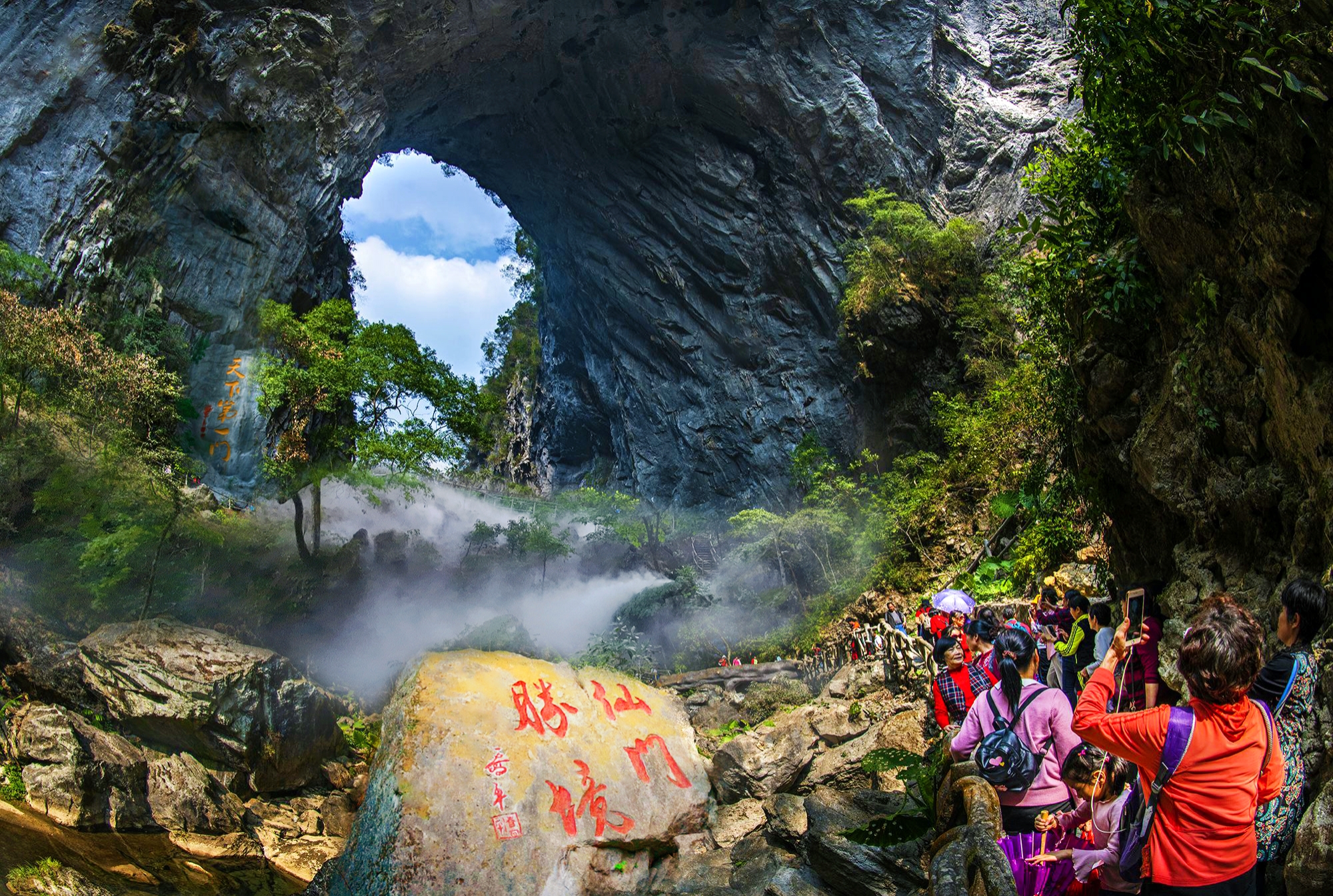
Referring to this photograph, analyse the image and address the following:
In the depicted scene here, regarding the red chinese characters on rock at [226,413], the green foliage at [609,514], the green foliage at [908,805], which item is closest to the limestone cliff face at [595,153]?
the red chinese characters on rock at [226,413]

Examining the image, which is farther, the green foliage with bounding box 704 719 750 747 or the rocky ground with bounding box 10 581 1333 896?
the green foliage with bounding box 704 719 750 747

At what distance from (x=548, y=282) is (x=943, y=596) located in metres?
19.0

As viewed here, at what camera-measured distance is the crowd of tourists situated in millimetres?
1923

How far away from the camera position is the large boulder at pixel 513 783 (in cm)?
498

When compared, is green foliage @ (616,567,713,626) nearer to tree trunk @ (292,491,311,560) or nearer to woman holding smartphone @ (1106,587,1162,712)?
tree trunk @ (292,491,311,560)

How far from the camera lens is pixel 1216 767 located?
1.94 meters

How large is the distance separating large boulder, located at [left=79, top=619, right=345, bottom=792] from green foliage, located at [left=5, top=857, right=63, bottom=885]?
2344 millimetres

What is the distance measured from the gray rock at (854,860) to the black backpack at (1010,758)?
0.80 metres

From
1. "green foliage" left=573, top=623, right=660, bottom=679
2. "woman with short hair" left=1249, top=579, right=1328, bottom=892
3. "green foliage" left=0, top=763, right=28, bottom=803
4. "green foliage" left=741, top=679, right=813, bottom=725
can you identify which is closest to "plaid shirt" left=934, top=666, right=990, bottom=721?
"woman with short hair" left=1249, top=579, right=1328, bottom=892

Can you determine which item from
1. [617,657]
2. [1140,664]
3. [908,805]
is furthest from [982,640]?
[617,657]

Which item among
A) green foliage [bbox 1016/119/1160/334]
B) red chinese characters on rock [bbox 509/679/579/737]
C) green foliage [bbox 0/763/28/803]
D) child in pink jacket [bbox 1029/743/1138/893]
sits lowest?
green foliage [bbox 0/763/28/803]

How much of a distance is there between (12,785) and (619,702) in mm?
4956

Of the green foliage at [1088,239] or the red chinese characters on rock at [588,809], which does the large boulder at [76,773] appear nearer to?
the red chinese characters on rock at [588,809]

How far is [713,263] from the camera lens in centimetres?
1886
